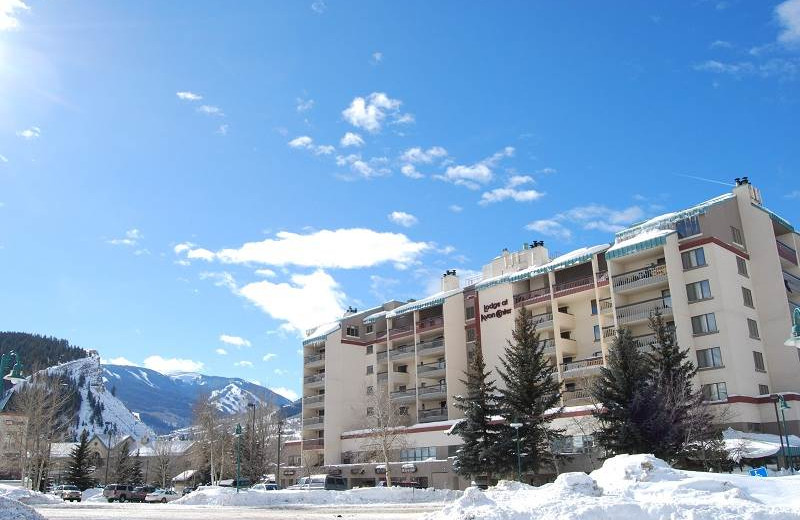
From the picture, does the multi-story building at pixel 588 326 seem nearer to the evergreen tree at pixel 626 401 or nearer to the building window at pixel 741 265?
the building window at pixel 741 265

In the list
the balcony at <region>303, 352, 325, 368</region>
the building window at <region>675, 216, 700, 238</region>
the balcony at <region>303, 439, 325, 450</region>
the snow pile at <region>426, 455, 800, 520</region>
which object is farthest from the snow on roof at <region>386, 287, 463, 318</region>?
the snow pile at <region>426, 455, 800, 520</region>

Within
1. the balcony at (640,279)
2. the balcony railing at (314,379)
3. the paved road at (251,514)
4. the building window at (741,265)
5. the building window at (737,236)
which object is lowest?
the paved road at (251,514)

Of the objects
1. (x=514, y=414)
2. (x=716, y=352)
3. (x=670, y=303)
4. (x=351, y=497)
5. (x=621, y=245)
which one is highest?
(x=621, y=245)

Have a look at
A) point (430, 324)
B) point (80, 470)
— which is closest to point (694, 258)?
point (430, 324)

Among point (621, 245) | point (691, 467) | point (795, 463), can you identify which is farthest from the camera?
point (621, 245)

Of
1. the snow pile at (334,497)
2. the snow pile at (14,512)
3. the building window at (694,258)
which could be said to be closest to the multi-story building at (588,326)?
the building window at (694,258)

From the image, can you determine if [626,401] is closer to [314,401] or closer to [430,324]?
[430,324]

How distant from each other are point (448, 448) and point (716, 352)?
23.9 metres

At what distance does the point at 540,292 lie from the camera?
6012cm

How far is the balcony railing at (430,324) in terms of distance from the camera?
68625 mm

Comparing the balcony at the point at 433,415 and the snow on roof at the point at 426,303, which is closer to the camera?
the balcony at the point at 433,415

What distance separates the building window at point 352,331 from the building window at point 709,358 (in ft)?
134

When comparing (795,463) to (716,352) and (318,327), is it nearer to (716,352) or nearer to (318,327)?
(716,352)

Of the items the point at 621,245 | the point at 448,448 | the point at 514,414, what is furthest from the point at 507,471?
the point at 621,245
